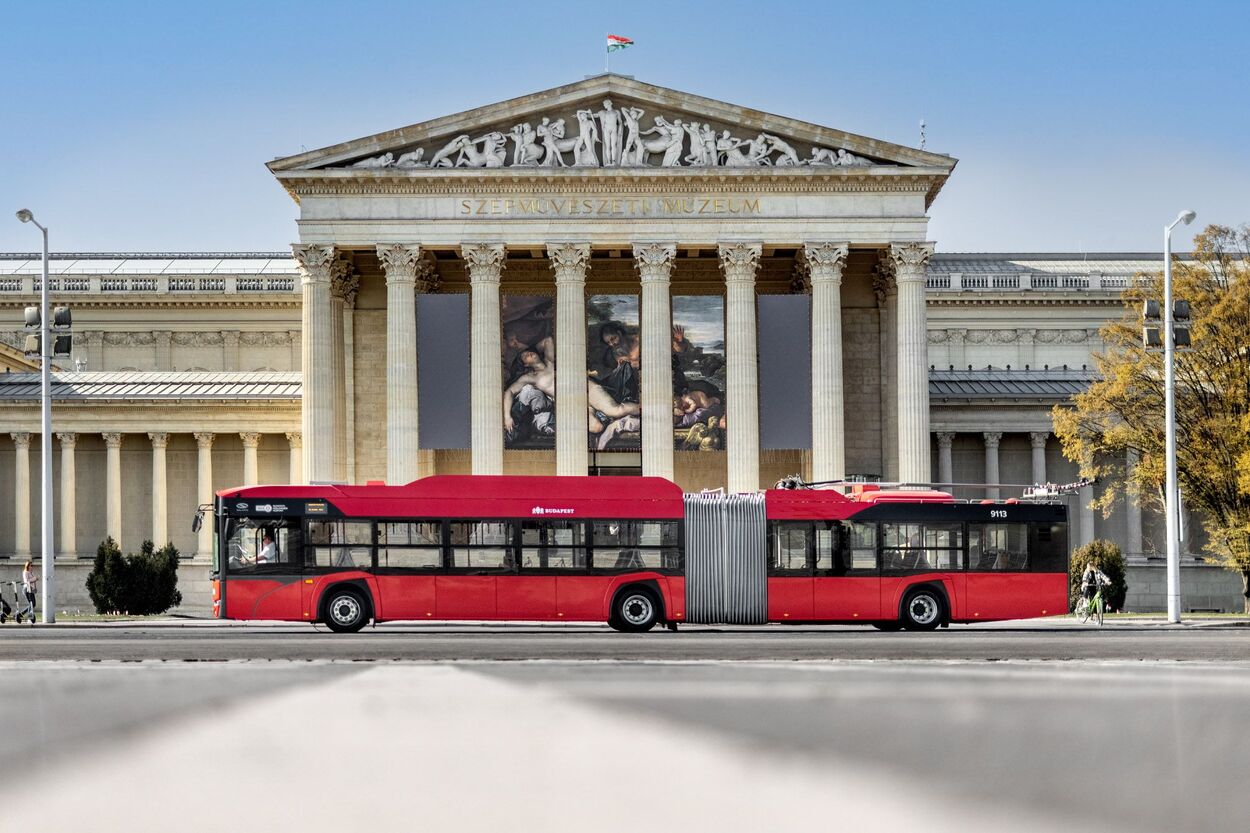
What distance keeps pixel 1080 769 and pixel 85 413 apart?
216 ft

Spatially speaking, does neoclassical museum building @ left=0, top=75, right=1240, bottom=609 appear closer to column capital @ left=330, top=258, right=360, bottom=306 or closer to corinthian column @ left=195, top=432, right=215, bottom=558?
column capital @ left=330, top=258, right=360, bottom=306

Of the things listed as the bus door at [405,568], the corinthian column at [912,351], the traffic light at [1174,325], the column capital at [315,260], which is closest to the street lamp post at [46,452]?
the column capital at [315,260]

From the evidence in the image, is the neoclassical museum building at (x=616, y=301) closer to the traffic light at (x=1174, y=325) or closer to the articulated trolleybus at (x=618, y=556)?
the traffic light at (x=1174, y=325)

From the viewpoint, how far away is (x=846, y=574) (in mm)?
38562

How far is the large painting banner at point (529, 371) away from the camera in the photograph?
6259 cm

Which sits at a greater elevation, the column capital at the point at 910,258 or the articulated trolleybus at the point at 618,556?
the column capital at the point at 910,258

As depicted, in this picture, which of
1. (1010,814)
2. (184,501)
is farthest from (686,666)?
(184,501)

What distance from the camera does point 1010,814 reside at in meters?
11.2

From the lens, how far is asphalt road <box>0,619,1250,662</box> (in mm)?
27453

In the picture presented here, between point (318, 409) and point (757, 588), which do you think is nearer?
point (757, 588)

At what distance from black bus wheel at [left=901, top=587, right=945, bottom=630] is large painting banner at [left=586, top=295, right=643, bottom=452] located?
25.3m

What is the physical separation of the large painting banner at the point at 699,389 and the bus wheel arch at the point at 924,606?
79.7 feet

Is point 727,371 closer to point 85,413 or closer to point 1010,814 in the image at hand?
point 85,413

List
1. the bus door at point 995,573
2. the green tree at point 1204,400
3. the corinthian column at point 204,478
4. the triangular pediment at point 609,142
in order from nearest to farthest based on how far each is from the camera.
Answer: the bus door at point 995,573 < the green tree at point 1204,400 < the triangular pediment at point 609,142 < the corinthian column at point 204,478
